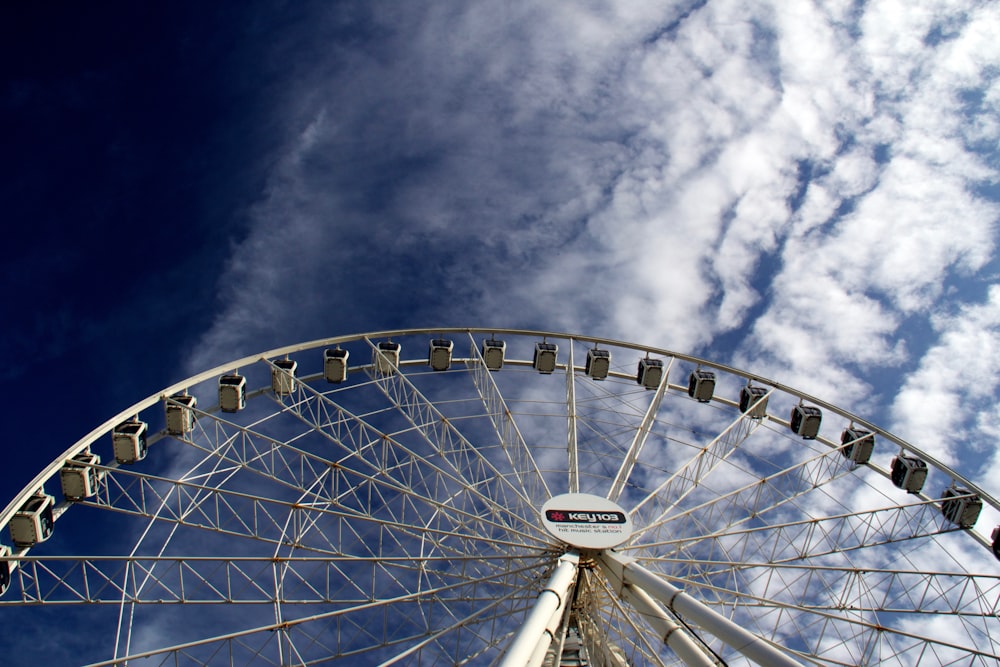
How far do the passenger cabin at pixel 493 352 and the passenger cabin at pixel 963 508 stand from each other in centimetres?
1919

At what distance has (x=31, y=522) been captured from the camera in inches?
788

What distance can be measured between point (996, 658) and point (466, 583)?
686 inches

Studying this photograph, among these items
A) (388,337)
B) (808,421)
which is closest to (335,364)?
(388,337)

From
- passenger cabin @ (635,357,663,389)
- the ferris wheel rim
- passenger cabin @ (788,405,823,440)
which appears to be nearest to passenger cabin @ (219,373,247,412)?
the ferris wheel rim

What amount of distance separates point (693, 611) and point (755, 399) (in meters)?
18.1

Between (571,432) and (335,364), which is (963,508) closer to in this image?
(571,432)

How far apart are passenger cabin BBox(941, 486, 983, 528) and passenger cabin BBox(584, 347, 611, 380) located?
595 inches

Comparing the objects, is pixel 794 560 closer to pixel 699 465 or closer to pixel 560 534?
pixel 699 465

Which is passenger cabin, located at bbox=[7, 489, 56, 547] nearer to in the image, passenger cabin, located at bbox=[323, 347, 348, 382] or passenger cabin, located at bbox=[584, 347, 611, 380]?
passenger cabin, located at bbox=[323, 347, 348, 382]

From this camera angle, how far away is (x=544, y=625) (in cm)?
1583

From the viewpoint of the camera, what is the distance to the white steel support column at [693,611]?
13.0 m

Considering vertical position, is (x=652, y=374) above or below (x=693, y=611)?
above

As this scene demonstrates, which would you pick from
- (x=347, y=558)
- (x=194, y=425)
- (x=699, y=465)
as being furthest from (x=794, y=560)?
(x=194, y=425)

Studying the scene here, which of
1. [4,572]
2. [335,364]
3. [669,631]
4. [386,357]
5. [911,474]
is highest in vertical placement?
[386,357]
